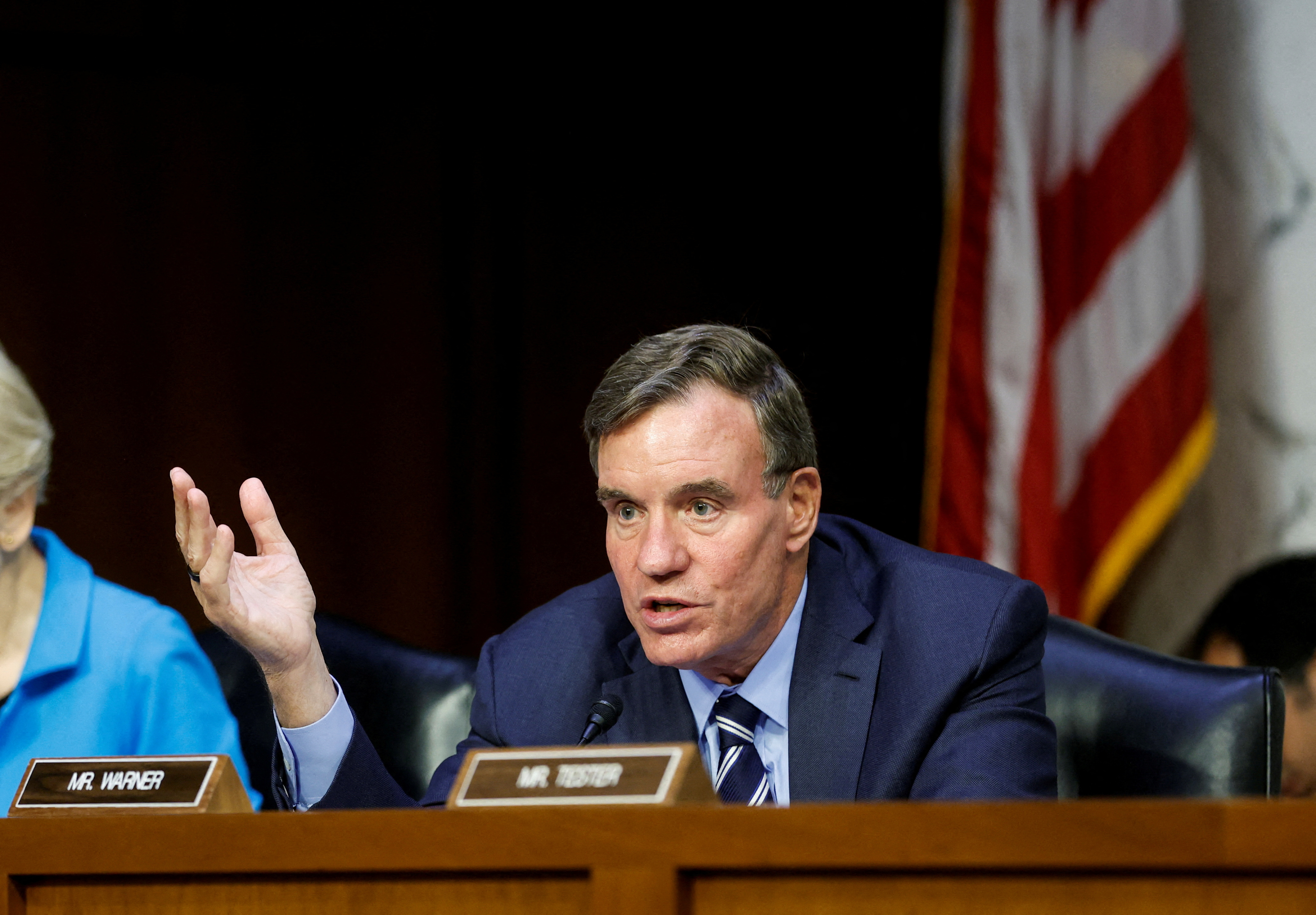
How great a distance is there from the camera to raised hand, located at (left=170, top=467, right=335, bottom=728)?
148cm

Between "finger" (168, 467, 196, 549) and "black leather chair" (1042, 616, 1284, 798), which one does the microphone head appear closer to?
"finger" (168, 467, 196, 549)

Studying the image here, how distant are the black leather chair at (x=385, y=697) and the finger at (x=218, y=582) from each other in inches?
19.3

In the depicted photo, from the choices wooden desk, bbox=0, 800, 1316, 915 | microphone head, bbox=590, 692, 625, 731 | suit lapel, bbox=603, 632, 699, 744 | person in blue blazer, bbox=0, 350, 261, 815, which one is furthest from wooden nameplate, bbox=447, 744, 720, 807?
person in blue blazer, bbox=0, 350, 261, 815

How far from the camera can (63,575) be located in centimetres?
191

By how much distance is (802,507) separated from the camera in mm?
1755

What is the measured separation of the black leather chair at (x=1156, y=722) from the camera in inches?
62.8

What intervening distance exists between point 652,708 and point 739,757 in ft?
0.43

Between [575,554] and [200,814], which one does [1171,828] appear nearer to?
[200,814]

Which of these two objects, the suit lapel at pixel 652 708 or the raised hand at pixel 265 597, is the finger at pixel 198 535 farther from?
the suit lapel at pixel 652 708

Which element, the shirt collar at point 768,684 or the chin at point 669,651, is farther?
the shirt collar at point 768,684

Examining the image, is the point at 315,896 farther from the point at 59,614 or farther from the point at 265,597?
the point at 59,614

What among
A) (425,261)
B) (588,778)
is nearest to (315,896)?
(588,778)

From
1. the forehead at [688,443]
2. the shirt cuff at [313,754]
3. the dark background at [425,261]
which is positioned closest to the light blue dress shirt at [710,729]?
the shirt cuff at [313,754]

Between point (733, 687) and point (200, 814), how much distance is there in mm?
842
